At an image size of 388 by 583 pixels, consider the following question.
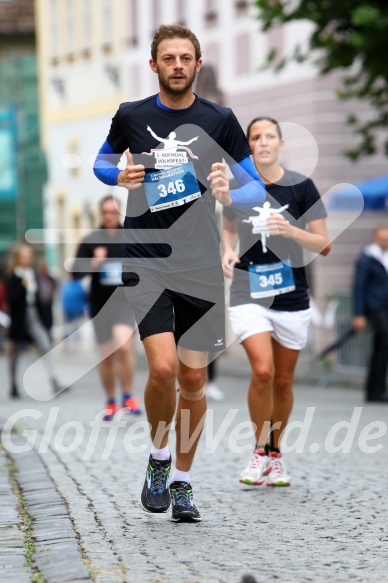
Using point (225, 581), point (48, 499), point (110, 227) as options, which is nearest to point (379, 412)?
point (110, 227)

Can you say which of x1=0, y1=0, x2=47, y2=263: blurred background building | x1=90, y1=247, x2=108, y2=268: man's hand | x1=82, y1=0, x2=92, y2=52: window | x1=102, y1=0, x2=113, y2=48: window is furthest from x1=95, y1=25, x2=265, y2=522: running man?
x1=0, y1=0, x2=47, y2=263: blurred background building

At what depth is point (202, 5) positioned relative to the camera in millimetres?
32094

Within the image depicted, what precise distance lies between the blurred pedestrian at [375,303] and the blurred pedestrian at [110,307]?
390 centimetres

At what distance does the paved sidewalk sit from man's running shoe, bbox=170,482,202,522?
66mm

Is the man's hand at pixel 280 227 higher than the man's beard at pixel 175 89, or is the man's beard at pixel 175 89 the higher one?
the man's beard at pixel 175 89

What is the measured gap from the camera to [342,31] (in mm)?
18609

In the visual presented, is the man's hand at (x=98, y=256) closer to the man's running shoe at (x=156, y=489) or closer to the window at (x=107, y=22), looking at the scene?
the man's running shoe at (x=156, y=489)

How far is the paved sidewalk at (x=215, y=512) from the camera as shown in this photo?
589cm

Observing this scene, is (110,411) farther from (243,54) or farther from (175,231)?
(243,54)

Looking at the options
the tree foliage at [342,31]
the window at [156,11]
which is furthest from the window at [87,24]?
the tree foliage at [342,31]

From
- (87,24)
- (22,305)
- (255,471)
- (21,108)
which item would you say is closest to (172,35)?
(255,471)

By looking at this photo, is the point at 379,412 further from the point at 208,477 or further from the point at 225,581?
the point at 225,581

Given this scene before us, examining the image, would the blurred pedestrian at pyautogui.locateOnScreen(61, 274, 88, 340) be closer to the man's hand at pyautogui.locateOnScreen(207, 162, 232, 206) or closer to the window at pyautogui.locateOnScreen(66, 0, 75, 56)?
the window at pyautogui.locateOnScreen(66, 0, 75, 56)

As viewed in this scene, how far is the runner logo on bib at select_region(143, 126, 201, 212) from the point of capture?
6.95 m
